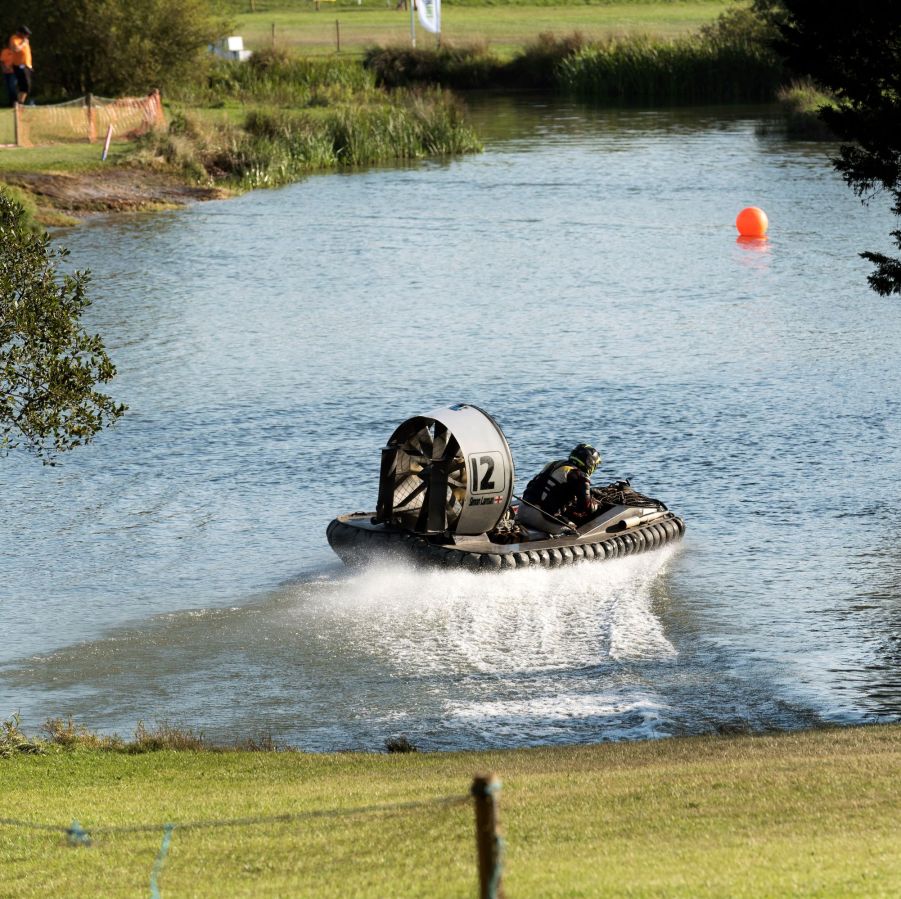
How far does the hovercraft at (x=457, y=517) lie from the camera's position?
18.2m

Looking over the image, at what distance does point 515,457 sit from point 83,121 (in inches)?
1195

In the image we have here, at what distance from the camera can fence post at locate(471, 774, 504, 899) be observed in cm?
621

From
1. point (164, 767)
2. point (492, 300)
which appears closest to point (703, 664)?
point (164, 767)

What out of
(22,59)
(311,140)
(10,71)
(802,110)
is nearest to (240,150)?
(311,140)

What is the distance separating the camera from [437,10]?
6844 centimetres

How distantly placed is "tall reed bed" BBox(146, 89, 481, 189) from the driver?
107 feet

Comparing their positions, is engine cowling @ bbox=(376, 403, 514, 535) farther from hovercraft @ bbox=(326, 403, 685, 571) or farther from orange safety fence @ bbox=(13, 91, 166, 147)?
orange safety fence @ bbox=(13, 91, 166, 147)

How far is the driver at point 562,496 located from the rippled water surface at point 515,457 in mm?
764

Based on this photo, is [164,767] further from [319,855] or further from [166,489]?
[166,489]

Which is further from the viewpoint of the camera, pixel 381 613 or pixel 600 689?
pixel 381 613

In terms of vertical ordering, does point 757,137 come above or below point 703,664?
above

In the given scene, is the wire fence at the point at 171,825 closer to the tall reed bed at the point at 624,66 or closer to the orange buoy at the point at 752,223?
the orange buoy at the point at 752,223

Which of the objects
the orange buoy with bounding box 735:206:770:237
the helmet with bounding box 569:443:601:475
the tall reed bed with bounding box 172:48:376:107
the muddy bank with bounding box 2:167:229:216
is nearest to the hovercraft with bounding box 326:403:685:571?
the helmet with bounding box 569:443:601:475

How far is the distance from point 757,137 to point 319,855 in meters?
51.9
